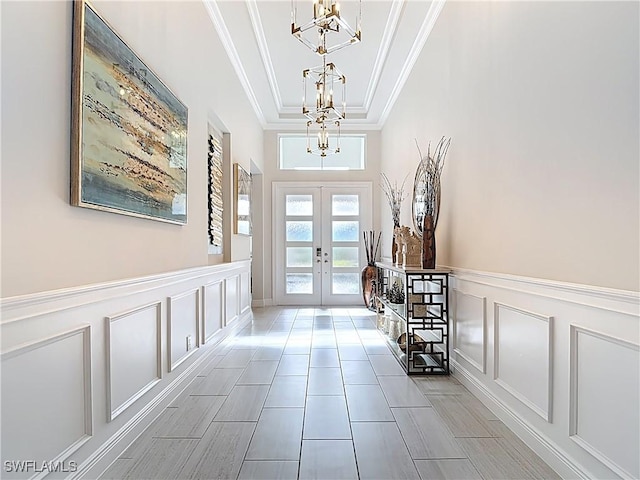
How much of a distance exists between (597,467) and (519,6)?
2.41m

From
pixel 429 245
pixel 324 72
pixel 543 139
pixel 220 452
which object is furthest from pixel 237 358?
pixel 543 139

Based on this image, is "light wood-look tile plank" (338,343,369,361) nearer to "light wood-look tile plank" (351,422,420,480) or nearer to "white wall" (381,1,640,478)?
"white wall" (381,1,640,478)

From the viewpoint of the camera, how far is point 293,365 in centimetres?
383

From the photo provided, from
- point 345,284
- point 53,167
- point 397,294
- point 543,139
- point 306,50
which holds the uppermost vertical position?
point 306,50

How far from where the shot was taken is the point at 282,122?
24.9 ft

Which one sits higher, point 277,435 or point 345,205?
point 345,205

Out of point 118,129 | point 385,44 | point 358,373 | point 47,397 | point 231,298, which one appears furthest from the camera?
point 231,298

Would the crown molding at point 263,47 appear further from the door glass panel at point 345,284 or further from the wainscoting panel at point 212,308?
the door glass panel at point 345,284

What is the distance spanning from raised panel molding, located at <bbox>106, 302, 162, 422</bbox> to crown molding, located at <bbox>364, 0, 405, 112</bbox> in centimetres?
342

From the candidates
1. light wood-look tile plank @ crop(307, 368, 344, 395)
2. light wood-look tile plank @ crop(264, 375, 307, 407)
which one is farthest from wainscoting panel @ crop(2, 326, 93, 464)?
light wood-look tile plank @ crop(307, 368, 344, 395)

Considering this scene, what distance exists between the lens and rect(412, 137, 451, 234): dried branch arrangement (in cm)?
402

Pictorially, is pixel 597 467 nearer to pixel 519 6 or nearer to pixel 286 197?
pixel 519 6

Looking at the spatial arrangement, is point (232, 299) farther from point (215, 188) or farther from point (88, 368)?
point (88, 368)

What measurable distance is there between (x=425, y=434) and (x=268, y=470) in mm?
917
